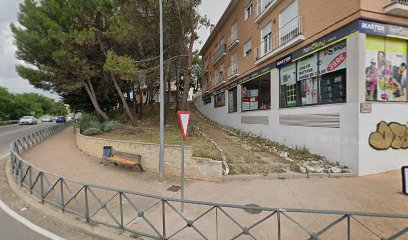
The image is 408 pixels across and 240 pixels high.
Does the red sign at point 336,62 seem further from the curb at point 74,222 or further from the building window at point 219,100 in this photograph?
the building window at point 219,100

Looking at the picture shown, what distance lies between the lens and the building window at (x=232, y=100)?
1725cm

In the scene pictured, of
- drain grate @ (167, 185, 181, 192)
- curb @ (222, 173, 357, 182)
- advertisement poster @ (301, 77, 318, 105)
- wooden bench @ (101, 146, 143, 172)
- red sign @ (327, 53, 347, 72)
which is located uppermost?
red sign @ (327, 53, 347, 72)

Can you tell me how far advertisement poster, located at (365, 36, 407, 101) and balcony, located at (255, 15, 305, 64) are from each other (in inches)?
111

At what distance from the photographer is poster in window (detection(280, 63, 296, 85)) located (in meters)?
10.7

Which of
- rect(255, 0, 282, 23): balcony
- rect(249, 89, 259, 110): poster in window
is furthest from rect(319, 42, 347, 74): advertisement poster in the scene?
rect(249, 89, 259, 110): poster in window

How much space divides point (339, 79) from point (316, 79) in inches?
45.6

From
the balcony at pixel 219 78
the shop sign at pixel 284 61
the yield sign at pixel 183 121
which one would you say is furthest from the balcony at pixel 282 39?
the yield sign at pixel 183 121

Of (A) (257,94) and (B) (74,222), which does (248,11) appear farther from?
(B) (74,222)

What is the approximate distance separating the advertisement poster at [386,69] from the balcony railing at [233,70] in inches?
374

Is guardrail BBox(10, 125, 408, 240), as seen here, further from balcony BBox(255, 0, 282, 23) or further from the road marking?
balcony BBox(255, 0, 282, 23)

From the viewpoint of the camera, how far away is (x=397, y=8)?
7.30 meters

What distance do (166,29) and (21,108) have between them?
164 ft

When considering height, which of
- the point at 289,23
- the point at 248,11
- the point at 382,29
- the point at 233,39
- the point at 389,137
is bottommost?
the point at 389,137

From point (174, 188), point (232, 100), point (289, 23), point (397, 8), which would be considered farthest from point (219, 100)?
point (174, 188)
